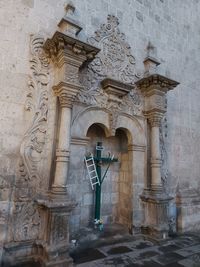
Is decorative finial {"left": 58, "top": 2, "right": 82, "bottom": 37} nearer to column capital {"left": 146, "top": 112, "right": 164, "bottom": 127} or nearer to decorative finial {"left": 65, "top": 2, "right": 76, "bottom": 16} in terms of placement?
decorative finial {"left": 65, "top": 2, "right": 76, "bottom": 16}

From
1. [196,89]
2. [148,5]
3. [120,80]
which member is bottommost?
[120,80]

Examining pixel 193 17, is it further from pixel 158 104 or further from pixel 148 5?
pixel 158 104

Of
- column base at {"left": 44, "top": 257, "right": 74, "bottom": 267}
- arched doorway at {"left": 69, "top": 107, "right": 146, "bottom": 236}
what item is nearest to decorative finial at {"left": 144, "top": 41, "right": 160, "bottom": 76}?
arched doorway at {"left": 69, "top": 107, "right": 146, "bottom": 236}

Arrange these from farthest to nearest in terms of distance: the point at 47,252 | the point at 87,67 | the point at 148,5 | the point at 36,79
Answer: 1. the point at 148,5
2. the point at 87,67
3. the point at 36,79
4. the point at 47,252

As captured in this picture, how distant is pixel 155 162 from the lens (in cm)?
396

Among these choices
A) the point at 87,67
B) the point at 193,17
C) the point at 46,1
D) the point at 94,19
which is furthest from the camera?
the point at 193,17

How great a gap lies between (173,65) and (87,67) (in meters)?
2.56

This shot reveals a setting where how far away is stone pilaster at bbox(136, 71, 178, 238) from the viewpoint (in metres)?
3.71

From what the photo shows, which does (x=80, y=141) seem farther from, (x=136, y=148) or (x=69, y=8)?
(x=69, y=8)

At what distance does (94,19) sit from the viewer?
3.83 m

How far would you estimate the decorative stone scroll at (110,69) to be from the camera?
11.7ft

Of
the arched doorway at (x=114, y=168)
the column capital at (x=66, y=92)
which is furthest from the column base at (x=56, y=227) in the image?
the column capital at (x=66, y=92)

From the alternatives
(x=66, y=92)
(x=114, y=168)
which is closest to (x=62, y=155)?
(x=66, y=92)

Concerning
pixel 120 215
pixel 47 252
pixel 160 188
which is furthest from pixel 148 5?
pixel 47 252
